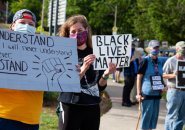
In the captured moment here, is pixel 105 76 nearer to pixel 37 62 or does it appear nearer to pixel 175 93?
pixel 37 62

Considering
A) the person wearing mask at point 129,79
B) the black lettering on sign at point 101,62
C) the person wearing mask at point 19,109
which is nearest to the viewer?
the person wearing mask at point 19,109

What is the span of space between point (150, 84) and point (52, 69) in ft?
12.1

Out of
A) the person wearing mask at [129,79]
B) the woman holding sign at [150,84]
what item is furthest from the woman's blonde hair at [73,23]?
the person wearing mask at [129,79]

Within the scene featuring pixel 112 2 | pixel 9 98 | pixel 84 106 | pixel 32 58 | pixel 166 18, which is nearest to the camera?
pixel 9 98

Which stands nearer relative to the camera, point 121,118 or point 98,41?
point 98,41

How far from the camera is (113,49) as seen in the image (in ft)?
17.8

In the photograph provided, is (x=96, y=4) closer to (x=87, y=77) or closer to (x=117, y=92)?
(x=117, y=92)

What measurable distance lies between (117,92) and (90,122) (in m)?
11.5

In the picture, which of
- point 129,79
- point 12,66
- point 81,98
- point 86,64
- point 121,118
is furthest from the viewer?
point 129,79

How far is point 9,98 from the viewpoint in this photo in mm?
3742

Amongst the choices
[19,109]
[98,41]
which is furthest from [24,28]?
[98,41]

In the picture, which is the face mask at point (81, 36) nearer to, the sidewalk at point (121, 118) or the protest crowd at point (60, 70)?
the protest crowd at point (60, 70)

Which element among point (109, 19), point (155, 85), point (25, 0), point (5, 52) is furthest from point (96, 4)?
point (5, 52)

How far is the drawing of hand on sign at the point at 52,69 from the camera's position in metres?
3.98
